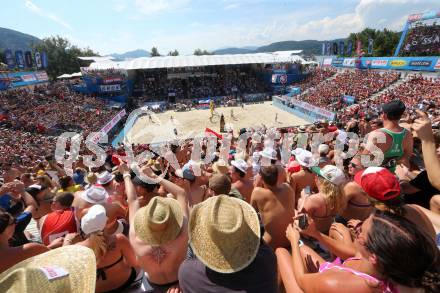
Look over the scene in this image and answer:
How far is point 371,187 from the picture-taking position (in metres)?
2.22

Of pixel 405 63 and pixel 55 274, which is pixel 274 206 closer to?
pixel 55 274

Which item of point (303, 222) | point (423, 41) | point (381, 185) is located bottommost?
point (303, 222)

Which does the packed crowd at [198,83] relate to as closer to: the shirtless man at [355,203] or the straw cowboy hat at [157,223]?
the shirtless man at [355,203]

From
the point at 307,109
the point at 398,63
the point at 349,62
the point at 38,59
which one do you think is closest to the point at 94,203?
the point at 307,109

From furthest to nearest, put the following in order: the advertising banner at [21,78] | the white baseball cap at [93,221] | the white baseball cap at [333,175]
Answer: the advertising banner at [21,78]
the white baseball cap at [333,175]
the white baseball cap at [93,221]

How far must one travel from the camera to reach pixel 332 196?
9.73ft

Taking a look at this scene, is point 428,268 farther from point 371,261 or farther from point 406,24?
point 406,24

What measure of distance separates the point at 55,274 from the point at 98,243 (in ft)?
3.29

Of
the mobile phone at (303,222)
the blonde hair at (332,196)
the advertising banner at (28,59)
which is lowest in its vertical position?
the blonde hair at (332,196)

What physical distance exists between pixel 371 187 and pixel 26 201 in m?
5.14

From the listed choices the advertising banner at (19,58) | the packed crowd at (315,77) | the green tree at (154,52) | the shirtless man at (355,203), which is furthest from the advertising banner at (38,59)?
the green tree at (154,52)

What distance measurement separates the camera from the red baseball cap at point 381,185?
7.07 feet

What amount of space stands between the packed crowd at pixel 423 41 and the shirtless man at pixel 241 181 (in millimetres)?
43253

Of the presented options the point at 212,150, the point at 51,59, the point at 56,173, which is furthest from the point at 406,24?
the point at 51,59
